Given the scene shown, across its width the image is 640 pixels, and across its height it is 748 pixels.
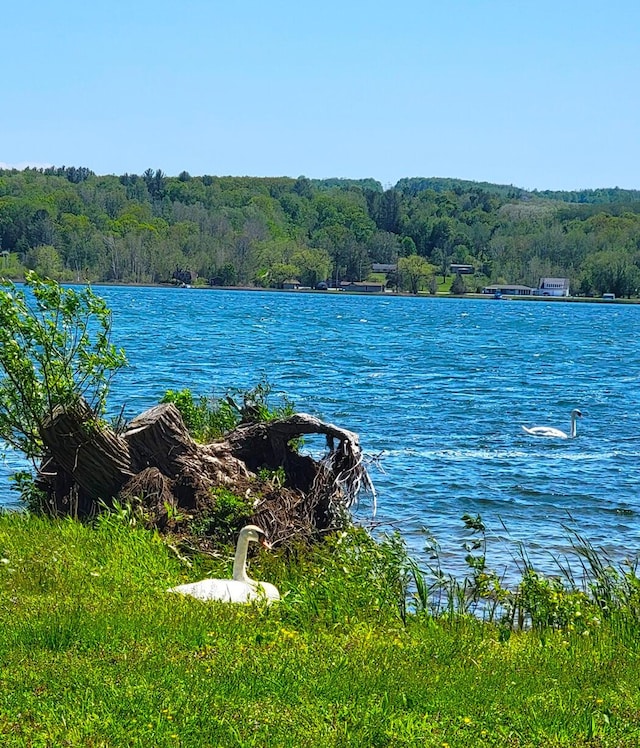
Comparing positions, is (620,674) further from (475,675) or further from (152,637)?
(152,637)

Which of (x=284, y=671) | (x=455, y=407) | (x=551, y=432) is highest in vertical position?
(x=284, y=671)

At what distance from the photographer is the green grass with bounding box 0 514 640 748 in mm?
6414

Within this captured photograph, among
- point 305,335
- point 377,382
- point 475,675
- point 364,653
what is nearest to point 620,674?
point 475,675

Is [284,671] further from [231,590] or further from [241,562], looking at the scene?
[241,562]

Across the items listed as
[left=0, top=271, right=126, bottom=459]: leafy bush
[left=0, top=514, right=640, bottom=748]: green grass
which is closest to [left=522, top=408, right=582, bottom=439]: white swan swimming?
[left=0, top=271, right=126, bottom=459]: leafy bush

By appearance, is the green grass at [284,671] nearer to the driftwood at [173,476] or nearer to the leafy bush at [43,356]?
the driftwood at [173,476]

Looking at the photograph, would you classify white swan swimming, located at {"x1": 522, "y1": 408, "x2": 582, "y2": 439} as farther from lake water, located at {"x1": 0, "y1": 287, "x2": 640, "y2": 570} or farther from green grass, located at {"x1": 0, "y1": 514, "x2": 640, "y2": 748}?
green grass, located at {"x1": 0, "y1": 514, "x2": 640, "y2": 748}

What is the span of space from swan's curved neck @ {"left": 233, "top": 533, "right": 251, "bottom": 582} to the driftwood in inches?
81.0

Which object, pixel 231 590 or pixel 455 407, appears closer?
pixel 231 590

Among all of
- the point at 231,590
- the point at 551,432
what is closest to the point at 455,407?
the point at 551,432

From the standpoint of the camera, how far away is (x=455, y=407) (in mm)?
38812

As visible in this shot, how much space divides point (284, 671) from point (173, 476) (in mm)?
6473

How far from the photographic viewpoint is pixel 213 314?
4729 inches

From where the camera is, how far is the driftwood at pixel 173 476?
13203 millimetres
